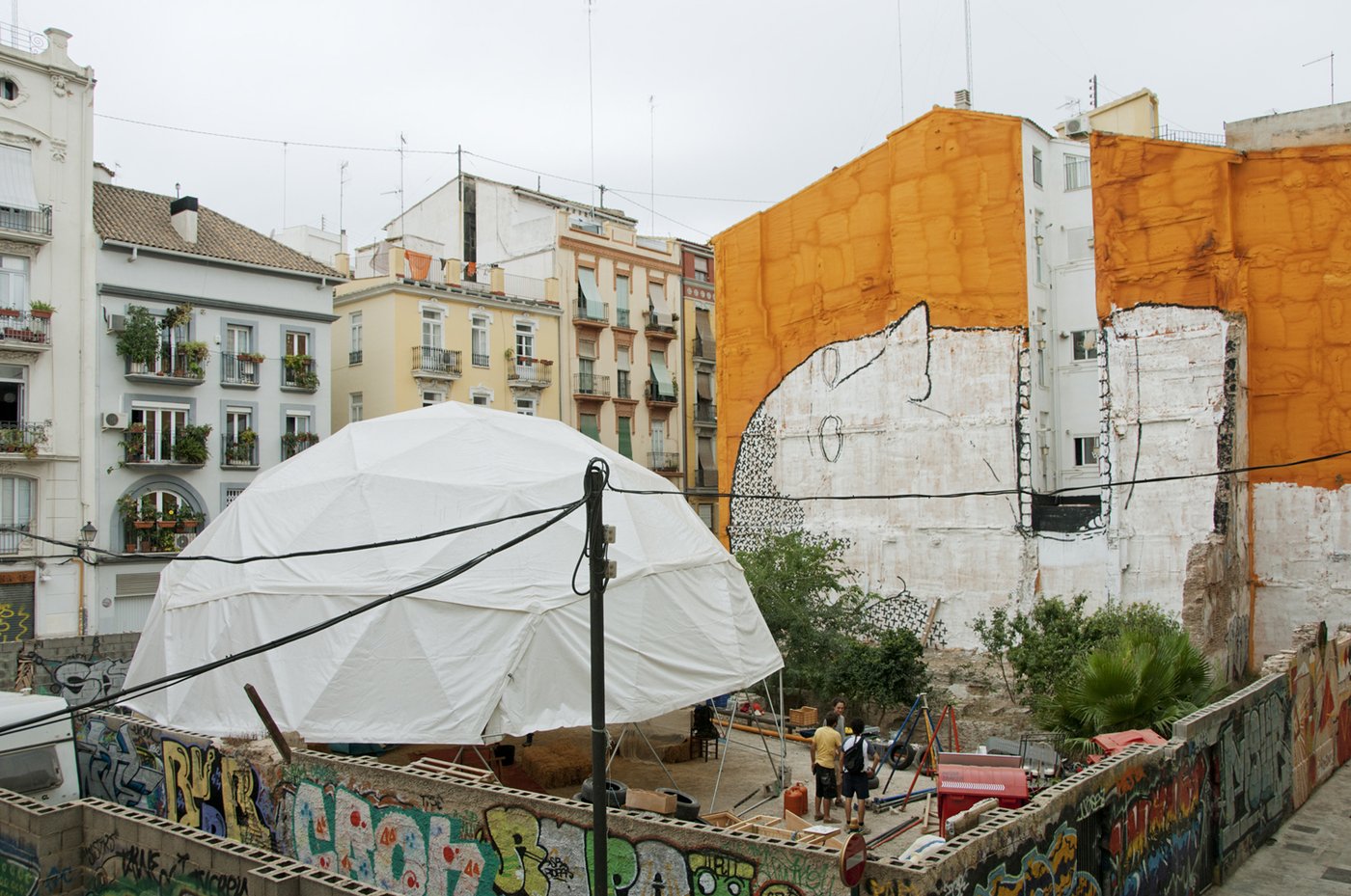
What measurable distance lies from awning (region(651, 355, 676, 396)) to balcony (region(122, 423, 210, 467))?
837 inches

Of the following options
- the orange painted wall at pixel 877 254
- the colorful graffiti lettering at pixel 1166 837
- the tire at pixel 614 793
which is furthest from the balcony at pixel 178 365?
the colorful graffiti lettering at pixel 1166 837

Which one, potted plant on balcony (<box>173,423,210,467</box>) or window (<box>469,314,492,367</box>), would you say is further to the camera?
window (<box>469,314,492,367</box>)

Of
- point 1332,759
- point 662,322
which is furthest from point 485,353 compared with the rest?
point 1332,759

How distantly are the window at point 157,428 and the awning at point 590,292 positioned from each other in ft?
60.1

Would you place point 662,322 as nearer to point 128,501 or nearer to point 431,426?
point 128,501

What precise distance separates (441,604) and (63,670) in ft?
46.3

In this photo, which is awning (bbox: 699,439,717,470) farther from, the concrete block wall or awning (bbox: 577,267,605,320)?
the concrete block wall

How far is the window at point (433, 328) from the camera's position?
42844 mm

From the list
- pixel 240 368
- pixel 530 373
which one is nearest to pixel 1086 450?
pixel 530 373

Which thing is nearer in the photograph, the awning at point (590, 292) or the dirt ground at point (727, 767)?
the dirt ground at point (727, 767)

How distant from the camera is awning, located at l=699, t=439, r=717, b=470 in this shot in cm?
5353

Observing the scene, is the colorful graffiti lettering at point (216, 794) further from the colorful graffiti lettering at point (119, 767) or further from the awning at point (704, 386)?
the awning at point (704, 386)

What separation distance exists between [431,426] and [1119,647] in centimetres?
1134

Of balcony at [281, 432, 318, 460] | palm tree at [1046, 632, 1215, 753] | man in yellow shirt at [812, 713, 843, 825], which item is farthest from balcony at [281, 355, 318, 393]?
palm tree at [1046, 632, 1215, 753]
